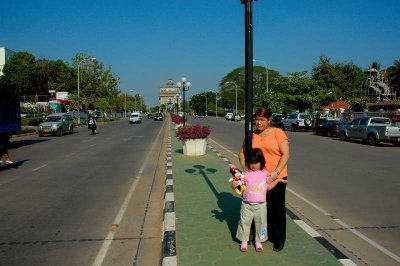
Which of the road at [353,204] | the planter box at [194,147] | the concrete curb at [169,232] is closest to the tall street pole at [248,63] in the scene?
the concrete curb at [169,232]

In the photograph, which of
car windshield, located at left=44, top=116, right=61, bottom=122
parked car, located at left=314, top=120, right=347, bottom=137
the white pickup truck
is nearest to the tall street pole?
the white pickup truck

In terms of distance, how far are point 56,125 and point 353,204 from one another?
26513 millimetres

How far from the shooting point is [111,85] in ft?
215

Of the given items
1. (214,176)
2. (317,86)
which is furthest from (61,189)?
(317,86)

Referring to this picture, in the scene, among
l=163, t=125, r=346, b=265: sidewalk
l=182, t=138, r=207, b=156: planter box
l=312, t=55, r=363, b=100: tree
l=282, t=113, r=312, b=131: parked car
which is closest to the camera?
l=163, t=125, r=346, b=265: sidewalk

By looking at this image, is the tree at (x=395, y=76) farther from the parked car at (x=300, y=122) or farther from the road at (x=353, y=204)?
the road at (x=353, y=204)

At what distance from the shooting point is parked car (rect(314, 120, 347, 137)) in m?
27.9

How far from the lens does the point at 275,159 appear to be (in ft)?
15.2

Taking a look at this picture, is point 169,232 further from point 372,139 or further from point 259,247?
point 372,139

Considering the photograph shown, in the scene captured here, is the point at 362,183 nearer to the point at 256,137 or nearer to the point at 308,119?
the point at 256,137

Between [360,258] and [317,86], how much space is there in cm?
4000

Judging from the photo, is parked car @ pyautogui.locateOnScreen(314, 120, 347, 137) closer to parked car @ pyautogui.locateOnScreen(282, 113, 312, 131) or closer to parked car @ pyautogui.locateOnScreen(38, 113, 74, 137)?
parked car @ pyautogui.locateOnScreen(282, 113, 312, 131)

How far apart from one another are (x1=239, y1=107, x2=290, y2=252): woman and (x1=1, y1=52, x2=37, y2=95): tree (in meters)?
83.7

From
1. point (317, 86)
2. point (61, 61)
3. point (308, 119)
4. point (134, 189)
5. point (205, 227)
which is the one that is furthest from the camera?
point (61, 61)
